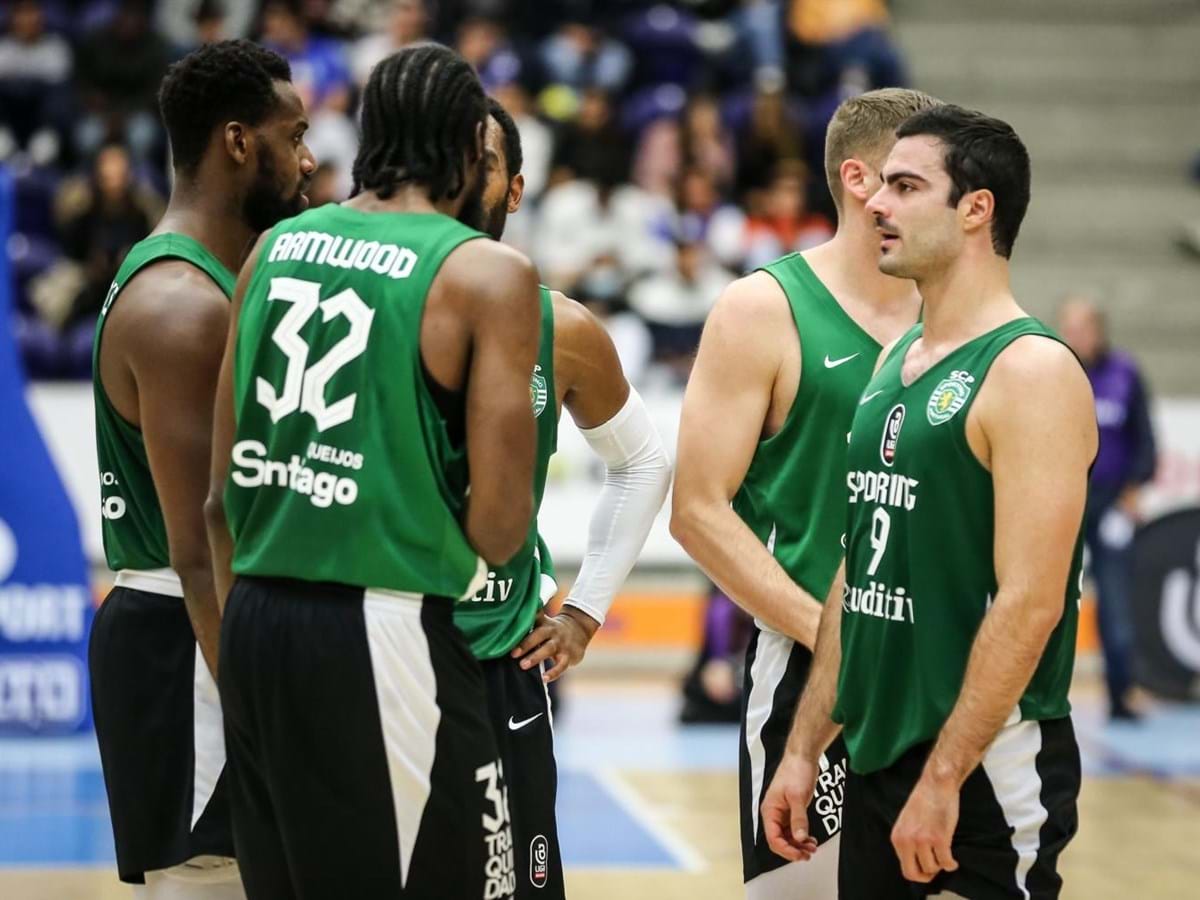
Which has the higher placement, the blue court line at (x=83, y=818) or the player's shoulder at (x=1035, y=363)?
the player's shoulder at (x=1035, y=363)

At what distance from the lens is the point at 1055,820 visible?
3520 mm

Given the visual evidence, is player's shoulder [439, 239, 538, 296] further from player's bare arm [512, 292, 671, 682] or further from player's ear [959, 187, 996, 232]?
player's bare arm [512, 292, 671, 682]

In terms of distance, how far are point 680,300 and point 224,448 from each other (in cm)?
1067

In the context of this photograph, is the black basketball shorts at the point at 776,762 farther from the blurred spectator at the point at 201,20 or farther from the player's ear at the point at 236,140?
the blurred spectator at the point at 201,20

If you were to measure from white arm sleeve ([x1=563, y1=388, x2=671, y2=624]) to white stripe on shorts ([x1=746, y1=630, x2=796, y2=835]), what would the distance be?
380 mm

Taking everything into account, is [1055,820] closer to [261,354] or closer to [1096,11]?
[261,354]

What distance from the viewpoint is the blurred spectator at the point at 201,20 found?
15.6 metres

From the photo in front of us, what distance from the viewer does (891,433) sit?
364 cm

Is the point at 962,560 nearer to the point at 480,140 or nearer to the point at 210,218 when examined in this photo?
the point at 480,140

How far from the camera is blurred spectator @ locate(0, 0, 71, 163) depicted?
15141mm

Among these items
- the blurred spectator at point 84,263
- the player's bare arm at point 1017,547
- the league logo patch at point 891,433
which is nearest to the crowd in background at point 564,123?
the blurred spectator at point 84,263

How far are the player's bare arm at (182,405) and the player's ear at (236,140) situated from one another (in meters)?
0.35

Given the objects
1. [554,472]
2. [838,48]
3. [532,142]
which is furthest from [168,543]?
[838,48]

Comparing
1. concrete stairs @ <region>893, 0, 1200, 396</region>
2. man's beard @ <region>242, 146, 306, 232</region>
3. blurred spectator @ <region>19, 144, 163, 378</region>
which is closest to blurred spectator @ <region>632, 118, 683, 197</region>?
concrete stairs @ <region>893, 0, 1200, 396</region>
